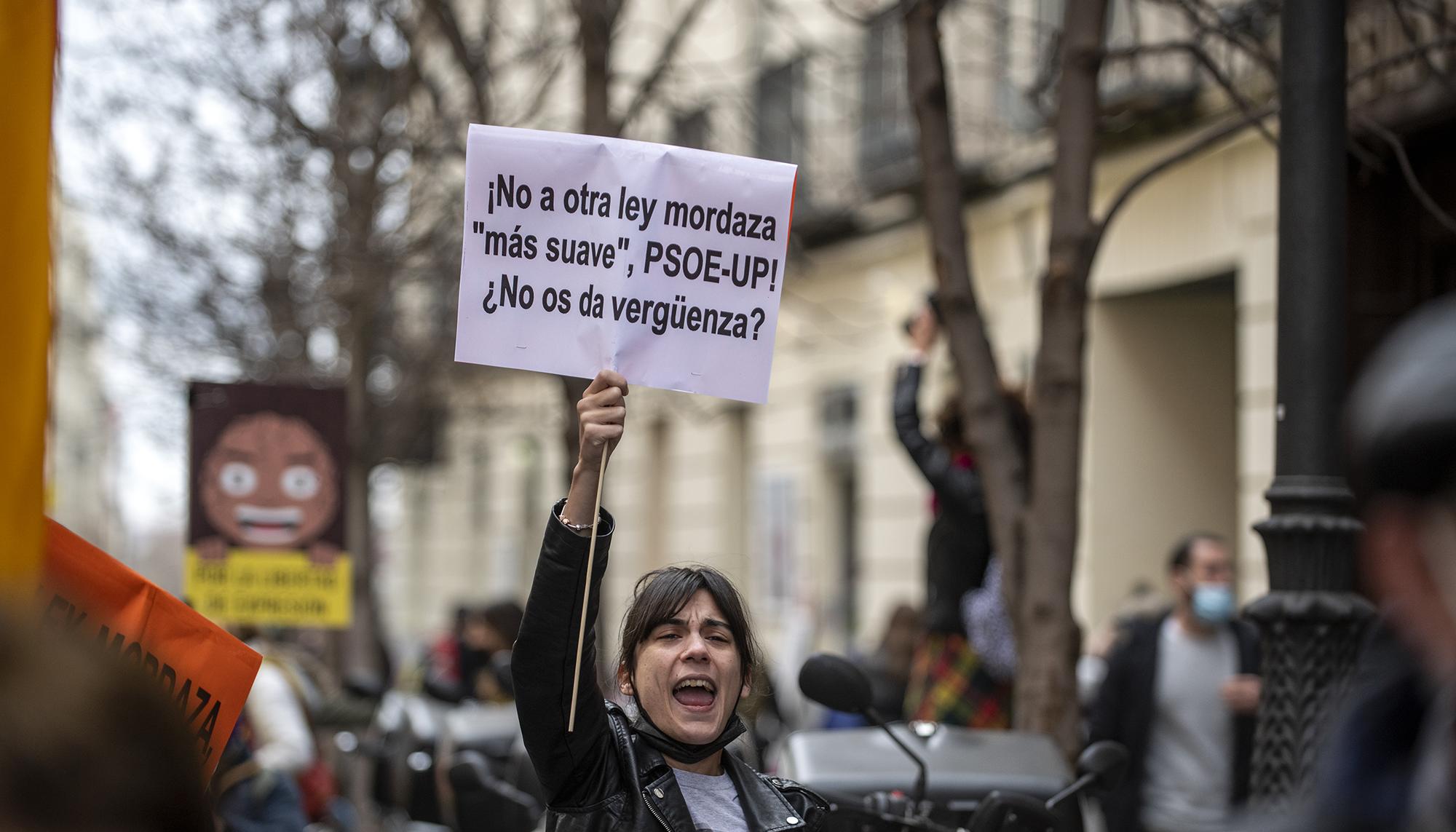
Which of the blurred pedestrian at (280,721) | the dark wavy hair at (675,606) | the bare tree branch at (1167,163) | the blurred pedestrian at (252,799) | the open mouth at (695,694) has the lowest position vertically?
the blurred pedestrian at (252,799)

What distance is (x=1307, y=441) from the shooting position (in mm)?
4867

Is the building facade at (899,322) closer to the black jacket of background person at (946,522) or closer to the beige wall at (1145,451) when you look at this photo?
the beige wall at (1145,451)

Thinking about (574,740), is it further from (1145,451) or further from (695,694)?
(1145,451)

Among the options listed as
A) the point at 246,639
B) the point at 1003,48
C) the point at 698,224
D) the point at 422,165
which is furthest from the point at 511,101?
the point at 698,224

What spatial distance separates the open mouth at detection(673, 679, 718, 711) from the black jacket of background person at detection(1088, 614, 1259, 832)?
3905mm

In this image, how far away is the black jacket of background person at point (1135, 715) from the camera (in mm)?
7395

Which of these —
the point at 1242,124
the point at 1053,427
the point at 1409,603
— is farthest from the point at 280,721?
the point at 1409,603

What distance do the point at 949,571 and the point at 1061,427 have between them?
3.06ft

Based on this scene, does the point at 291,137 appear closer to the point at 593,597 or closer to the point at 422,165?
the point at 422,165

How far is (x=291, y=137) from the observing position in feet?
44.1

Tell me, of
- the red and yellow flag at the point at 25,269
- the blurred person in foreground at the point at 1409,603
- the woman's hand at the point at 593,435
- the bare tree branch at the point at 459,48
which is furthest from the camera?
the bare tree branch at the point at 459,48

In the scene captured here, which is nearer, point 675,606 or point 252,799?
point 675,606

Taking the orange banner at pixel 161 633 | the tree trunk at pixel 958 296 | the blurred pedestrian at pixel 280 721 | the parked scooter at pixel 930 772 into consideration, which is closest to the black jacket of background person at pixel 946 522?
the tree trunk at pixel 958 296

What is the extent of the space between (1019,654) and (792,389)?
1343 centimetres
